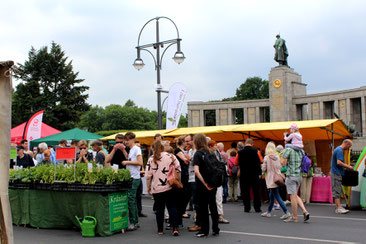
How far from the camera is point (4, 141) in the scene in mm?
3273

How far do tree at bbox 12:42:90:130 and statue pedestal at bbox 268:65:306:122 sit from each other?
24.2 m

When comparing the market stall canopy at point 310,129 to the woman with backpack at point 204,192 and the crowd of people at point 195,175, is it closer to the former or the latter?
the crowd of people at point 195,175

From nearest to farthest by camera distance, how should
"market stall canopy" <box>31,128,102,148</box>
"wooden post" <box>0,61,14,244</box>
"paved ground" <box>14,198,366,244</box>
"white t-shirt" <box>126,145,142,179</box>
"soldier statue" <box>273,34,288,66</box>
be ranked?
1. "wooden post" <box>0,61,14,244</box>
2. "paved ground" <box>14,198,366,244</box>
3. "white t-shirt" <box>126,145,142,179</box>
4. "market stall canopy" <box>31,128,102,148</box>
5. "soldier statue" <box>273,34,288,66</box>

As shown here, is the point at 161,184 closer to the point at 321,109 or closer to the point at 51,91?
the point at 321,109

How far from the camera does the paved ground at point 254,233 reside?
6.87 m

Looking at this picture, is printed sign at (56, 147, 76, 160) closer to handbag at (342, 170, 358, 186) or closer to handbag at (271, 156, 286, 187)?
handbag at (271, 156, 286, 187)

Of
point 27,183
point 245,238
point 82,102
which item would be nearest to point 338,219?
point 245,238

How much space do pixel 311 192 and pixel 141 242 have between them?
7361 millimetres

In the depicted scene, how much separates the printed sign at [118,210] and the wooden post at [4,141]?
13.1 feet

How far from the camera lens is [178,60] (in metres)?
16.6

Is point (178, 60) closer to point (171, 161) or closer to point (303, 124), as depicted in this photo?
point (303, 124)

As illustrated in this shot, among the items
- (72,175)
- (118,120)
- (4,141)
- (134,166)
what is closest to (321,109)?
(134,166)

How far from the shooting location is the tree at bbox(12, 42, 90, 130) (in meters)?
47.6

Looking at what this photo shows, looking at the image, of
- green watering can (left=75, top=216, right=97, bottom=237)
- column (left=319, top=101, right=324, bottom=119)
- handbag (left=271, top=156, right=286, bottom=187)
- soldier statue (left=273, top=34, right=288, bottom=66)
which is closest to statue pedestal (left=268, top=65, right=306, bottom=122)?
soldier statue (left=273, top=34, right=288, bottom=66)
